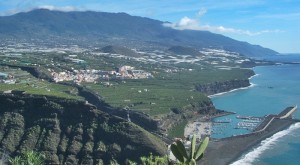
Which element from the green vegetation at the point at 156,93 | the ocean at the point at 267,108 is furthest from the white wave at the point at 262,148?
the green vegetation at the point at 156,93

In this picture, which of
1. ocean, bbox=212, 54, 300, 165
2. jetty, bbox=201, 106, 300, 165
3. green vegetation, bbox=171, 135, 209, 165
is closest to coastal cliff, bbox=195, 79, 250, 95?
ocean, bbox=212, 54, 300, 165

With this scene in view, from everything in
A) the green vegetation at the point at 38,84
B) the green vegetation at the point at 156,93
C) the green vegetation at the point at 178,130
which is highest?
the green vegetation at the point at 38,84

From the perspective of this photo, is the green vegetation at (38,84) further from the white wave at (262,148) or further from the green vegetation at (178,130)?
the white wave at (262,148)

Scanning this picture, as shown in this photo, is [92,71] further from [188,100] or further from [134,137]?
[134,137]

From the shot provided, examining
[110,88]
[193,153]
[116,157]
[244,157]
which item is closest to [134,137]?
[116,157]

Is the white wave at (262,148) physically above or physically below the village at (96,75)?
below

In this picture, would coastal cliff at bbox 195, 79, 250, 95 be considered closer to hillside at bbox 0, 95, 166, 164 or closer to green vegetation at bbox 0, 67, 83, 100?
green vegetation at bbox 0, 67, 83, 100

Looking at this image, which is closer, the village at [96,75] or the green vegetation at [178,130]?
the green vegetation at [178,130]
